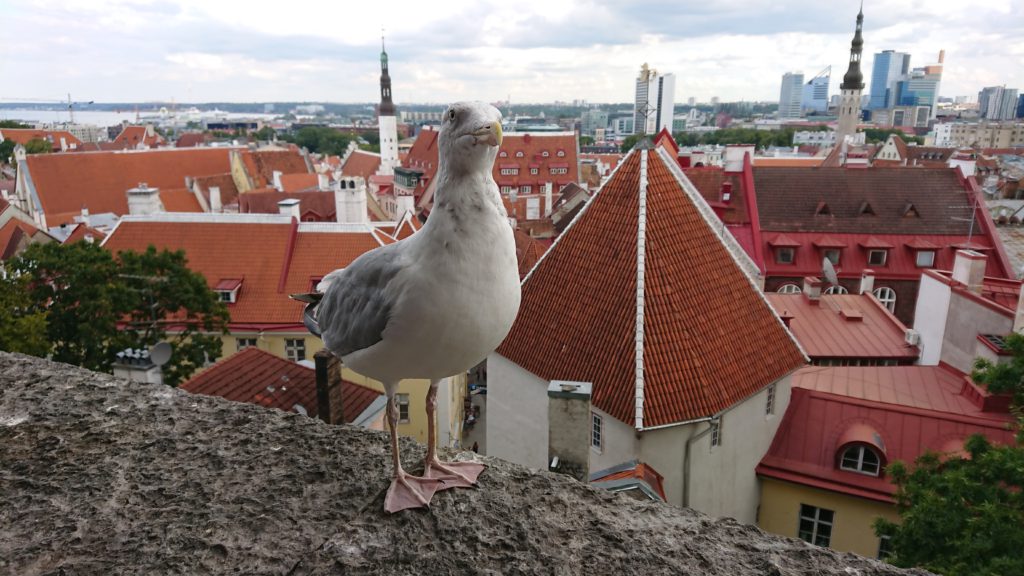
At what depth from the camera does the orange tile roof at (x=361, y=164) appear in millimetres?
71188

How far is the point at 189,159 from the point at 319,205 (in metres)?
20.9

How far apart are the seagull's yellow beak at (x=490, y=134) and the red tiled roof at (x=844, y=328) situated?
636 inches

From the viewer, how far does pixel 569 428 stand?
332 inches

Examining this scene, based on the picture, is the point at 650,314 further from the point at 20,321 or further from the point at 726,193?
the point at 726,193

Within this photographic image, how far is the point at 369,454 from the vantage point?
2.99 metres

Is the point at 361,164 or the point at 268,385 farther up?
the point at 361,164

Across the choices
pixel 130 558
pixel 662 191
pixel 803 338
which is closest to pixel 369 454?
pixel 130 558

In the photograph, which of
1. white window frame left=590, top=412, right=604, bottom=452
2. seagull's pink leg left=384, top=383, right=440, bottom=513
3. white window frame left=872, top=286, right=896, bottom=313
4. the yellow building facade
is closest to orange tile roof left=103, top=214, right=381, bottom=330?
white window frame left=590, top=412, right=604, bottom=452

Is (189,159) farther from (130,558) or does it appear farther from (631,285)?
(130,558)

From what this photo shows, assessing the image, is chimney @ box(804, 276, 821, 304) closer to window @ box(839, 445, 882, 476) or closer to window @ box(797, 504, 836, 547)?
window @ box(839, 445, 882, 476)

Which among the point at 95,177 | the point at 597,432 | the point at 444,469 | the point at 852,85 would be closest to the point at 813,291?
the point at 597,432

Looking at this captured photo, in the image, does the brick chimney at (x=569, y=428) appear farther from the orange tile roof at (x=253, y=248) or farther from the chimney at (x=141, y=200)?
the chimney at (x=141, y=200)

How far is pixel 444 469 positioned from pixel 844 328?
17.4m

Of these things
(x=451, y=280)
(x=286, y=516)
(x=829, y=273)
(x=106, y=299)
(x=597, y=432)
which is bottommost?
(x=597, y=432)
